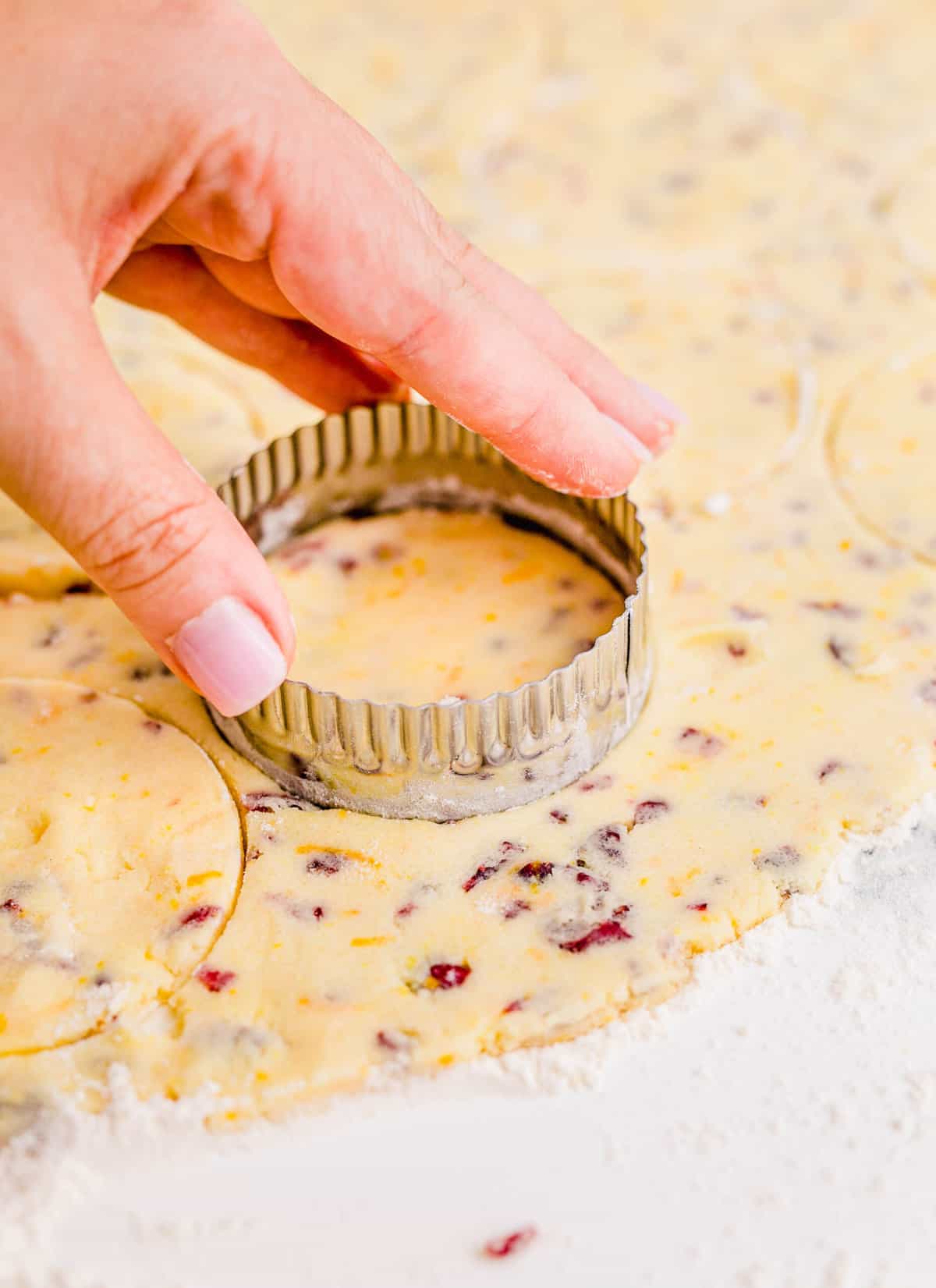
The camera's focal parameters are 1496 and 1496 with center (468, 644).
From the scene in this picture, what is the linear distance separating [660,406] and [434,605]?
42 cm

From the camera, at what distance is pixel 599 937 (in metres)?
1.62

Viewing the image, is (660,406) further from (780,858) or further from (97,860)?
(97,860)

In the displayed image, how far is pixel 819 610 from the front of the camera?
6.58ft

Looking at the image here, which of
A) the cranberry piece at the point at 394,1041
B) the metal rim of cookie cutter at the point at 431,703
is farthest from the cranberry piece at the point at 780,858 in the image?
the cranberry piece at the point at 394,1041

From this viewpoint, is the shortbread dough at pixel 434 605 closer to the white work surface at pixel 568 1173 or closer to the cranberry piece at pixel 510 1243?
the white work surface at pixel 568 1173

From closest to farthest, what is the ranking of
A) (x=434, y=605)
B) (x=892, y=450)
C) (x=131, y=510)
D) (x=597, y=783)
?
(x=131, y=510) < (x=597, y=783) < (x=434, y=605) < (x=892, y=450)

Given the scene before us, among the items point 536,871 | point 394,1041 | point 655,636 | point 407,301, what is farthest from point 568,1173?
point 407,301

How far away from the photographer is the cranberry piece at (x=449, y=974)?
158cm

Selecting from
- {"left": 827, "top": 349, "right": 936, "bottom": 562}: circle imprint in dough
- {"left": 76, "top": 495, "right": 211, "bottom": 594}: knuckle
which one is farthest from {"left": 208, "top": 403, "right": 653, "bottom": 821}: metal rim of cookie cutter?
{"left": 827, "top": 349, "right": 936, "bottom": 562}: circle imprint in dough

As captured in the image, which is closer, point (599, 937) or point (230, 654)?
point (230, 654)

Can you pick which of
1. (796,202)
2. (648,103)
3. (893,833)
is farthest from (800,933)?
(648,103)

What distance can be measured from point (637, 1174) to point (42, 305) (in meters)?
1.02

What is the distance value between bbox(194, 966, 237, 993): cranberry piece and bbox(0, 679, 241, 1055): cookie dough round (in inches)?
0.5

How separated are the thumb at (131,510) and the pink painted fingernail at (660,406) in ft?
2.27
